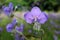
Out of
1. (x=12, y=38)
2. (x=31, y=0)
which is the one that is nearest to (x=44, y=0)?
(x=31, y=0)

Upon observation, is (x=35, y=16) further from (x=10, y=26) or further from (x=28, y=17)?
(x=10, y=26)

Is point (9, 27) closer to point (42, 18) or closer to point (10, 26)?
point (10, 26)

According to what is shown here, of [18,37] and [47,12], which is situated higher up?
[47,12]

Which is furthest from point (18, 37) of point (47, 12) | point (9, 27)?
point (47, 12)

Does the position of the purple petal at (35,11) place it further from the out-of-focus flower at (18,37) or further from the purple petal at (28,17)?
the out-of-focus flower at (18,37)

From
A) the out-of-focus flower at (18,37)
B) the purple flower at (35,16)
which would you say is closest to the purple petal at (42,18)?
the purple flower at (35,16)

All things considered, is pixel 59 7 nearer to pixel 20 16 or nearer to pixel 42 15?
pixel 42 15
